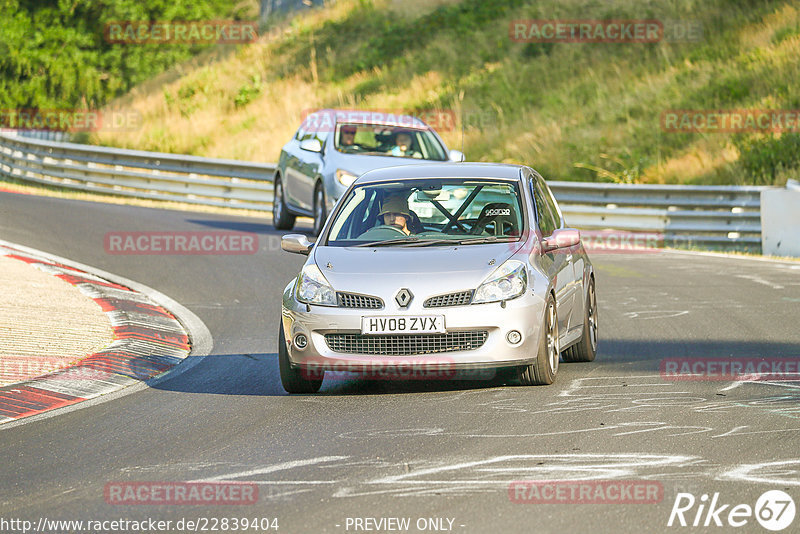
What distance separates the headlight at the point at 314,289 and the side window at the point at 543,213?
1.77 meters

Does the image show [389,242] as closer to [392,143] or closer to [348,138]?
[392,143]

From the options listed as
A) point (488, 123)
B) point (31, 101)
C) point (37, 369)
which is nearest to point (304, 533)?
point (37, 369)

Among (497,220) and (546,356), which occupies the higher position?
(497,220)

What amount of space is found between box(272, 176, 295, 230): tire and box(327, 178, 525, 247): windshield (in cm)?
1042

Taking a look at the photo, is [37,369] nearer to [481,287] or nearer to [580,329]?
[481,287]

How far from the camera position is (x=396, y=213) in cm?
983

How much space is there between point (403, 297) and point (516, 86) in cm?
2642

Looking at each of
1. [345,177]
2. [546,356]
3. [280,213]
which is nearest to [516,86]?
[280,213]

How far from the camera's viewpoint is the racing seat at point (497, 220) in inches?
378

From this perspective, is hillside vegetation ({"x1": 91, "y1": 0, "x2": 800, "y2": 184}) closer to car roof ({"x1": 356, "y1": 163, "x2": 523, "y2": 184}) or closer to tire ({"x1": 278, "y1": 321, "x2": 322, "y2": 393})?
car roof ({"x1": 356, "y1": 163, "x2": 523, "y2": 184})

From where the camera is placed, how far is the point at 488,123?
32438 mm

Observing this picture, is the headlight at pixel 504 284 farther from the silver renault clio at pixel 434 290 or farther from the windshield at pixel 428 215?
the windshield at pixel 428 215

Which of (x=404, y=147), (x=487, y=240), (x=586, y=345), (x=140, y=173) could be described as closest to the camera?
(x=487, y=240)

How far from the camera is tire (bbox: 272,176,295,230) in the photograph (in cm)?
2058
